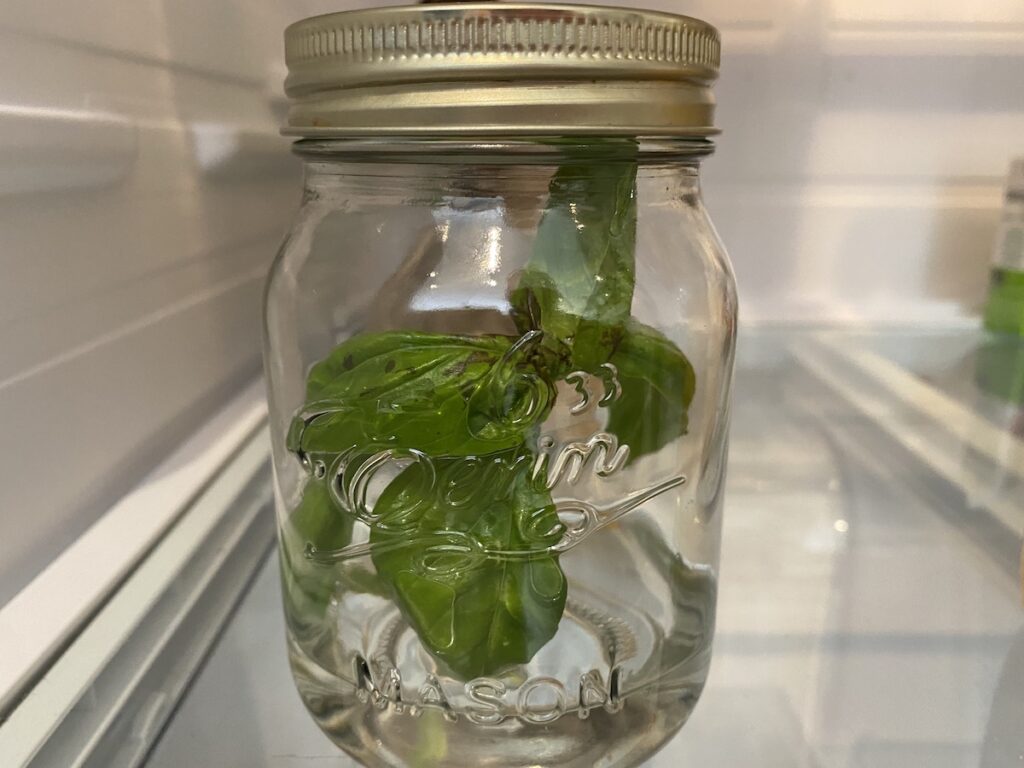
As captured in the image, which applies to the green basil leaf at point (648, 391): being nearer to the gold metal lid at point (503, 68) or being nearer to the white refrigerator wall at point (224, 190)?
the gold metal lid at point (503, 68)

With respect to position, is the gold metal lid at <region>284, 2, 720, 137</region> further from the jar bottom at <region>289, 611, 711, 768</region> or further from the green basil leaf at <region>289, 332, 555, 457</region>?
the jar bottom at <region>289, 611, 711, 768</region>

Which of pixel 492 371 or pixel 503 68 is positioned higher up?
pixel 503 68

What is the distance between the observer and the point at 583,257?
31 centimetres

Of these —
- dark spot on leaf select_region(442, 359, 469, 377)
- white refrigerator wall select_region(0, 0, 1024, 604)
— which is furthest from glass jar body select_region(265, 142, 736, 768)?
white refrigerator wall select_region(0, 0, 1024, 604)

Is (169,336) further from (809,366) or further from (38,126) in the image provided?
(809,366)

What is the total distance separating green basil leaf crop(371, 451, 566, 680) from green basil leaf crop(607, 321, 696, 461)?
4cm

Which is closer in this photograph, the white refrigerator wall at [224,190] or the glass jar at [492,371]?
the glass jar at [492,371]

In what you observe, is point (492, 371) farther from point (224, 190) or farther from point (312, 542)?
point (224, 190)

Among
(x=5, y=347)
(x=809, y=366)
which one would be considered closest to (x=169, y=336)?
(x=5, y=347)

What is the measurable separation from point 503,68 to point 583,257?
7 cm

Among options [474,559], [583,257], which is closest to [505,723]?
[474,559]

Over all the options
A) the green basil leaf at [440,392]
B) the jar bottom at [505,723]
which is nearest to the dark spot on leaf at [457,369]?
the green basil leaf at [440,392]

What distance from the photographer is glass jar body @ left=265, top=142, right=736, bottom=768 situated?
32 centimetres

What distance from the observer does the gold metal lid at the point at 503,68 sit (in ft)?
0.91
